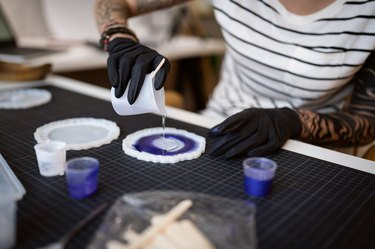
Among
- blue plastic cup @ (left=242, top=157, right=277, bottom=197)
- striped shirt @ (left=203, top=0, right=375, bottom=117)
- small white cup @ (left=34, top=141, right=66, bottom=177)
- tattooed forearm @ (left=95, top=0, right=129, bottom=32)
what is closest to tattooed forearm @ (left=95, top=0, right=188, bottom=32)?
tattooed forearm @ (left=95, top=0, right=129, bottom=32)

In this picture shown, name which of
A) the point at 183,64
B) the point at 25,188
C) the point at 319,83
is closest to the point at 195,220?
the point at 25,188

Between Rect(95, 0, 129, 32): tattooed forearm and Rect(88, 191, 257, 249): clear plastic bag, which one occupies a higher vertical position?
Rect(95, 0, 129, 32): tattooed forearm

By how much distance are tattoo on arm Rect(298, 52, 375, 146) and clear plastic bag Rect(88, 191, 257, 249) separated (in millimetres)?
492

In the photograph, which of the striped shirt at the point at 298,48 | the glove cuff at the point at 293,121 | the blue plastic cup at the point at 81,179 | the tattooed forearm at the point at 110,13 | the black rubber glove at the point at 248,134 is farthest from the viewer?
the tattooed forearm at the point at 110,13

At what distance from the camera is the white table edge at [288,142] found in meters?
0.81

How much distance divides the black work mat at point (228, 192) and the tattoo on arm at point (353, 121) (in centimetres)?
21

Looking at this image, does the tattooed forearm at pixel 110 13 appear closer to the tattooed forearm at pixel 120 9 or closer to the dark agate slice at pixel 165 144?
the tattooed forearm at pixel 120 9

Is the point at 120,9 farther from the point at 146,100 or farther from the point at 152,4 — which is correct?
the point at 146,100

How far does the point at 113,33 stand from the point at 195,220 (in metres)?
0.77

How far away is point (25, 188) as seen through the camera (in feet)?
2.21

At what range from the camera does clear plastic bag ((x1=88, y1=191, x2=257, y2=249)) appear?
516 millimetres

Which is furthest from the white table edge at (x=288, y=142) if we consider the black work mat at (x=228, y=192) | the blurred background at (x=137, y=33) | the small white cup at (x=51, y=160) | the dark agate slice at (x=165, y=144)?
the blurred background at (x=137, y=33)

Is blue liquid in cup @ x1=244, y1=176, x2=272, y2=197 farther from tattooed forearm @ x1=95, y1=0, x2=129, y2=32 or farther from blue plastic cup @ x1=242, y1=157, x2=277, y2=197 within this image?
tattooed forearm @ x1=95, y1=0, x2=129, y2=32

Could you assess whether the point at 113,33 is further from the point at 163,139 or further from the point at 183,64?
the point at 183,64
